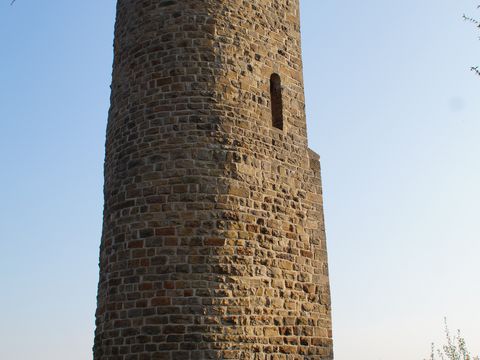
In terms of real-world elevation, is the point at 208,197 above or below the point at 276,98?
below

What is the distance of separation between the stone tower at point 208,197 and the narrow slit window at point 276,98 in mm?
20

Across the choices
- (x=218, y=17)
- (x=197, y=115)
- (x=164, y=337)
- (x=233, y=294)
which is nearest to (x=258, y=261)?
(x=233, y=294)

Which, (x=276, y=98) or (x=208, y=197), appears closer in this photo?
(x=208, y=197)

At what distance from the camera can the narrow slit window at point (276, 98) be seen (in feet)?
32.8

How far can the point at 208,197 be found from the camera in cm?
854

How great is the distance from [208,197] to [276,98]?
254 cm

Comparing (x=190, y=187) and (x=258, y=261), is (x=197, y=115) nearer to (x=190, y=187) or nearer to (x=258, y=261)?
(x=190, y=187)

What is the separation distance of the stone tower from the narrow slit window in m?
0.02

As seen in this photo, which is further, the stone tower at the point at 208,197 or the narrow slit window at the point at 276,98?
the narrow slit window at the point at 276,98

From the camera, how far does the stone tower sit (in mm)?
8141

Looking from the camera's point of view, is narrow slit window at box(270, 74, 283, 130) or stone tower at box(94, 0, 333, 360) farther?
narrow slit window at box(270, 74, 283, 130)

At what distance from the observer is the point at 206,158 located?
8727 millimetres

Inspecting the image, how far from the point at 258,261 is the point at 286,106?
9.74 ft

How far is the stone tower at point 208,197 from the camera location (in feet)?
26.7
